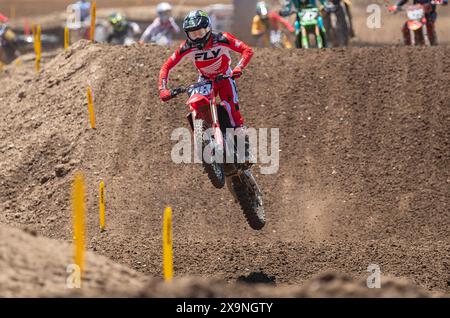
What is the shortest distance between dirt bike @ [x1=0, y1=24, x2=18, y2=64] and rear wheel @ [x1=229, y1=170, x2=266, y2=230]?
14.8 meters

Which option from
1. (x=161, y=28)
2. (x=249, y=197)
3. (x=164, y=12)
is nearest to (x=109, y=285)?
(x=249, y=197)

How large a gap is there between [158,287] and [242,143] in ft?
15.2

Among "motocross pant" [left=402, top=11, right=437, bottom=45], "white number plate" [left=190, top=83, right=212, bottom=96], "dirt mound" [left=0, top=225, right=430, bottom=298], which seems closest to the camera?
"dirt mound" [left=0, top=225, right=430, bottom=298]

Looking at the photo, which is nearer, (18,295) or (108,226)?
(18,295)

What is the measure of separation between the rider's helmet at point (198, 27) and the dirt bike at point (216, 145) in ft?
1.68

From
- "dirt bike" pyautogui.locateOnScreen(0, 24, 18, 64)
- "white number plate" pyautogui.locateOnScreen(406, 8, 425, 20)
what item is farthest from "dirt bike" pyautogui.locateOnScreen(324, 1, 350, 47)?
"dirt bike" pyautogui.locateOnScreen(0, 24, 18, 64)

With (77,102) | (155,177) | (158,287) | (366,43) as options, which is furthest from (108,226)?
(366,43)

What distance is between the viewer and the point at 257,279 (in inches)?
447

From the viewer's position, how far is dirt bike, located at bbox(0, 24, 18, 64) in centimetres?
2578

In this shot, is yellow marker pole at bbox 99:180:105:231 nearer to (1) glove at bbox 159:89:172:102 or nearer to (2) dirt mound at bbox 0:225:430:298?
(1) glove at bbox 159:89:172:102

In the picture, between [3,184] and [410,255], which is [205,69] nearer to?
[410,255]

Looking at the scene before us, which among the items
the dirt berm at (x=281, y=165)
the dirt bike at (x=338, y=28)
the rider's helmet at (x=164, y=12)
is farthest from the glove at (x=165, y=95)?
the rider's helmet at (x=164, y=12)

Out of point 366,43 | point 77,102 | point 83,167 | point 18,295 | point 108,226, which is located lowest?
point 18,295

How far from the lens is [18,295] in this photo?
7.60 metres
